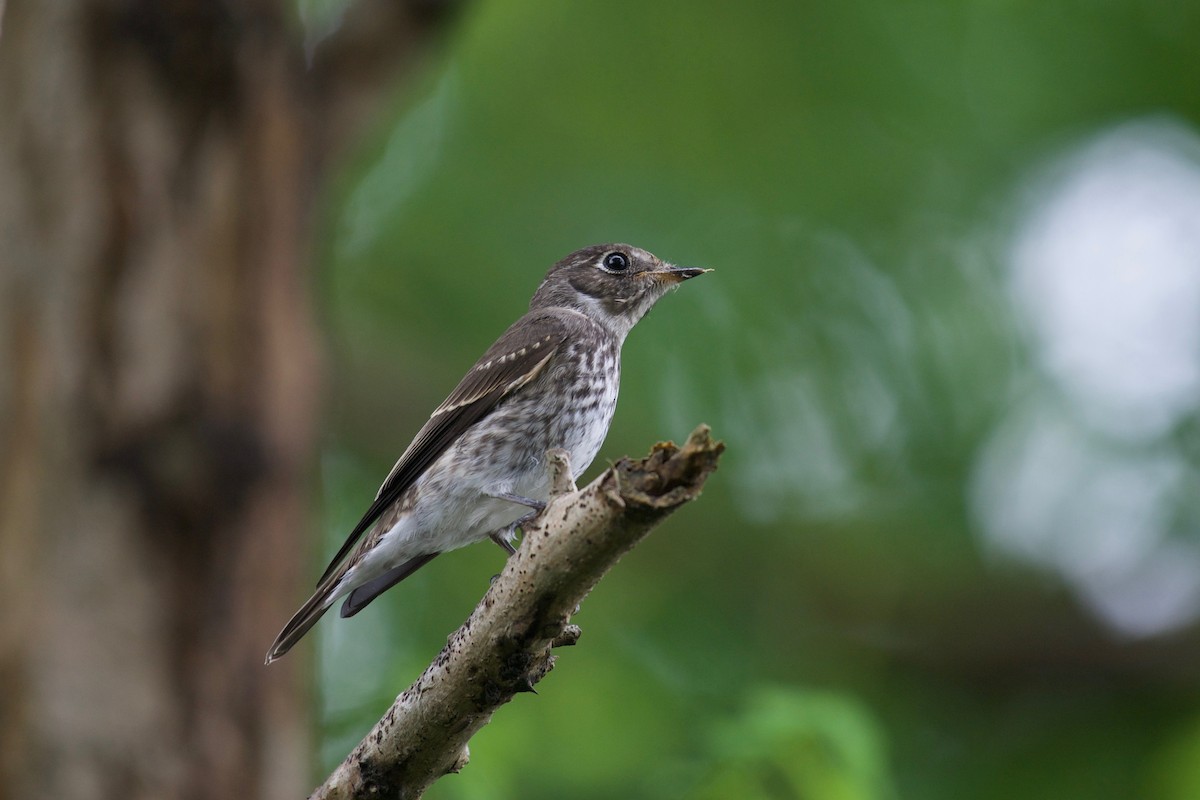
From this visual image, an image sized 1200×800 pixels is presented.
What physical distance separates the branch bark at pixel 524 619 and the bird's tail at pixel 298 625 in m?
1.10

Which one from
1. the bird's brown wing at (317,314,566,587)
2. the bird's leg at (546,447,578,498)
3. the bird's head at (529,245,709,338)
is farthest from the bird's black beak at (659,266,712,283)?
the bird's leg at (546,447,578,498)

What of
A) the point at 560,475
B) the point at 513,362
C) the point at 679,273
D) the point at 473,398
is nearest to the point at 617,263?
the point at 679,273

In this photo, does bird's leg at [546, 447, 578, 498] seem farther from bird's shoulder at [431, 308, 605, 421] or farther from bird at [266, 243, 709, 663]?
bird's shoulder at [431, 308, 605, 421]

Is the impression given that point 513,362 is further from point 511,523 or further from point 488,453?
point 511,523

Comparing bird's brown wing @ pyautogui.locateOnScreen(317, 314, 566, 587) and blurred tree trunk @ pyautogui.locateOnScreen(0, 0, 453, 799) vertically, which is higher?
bird's brown wing @ pyautogui.locateOnScreen(317, 314, 566, 587)

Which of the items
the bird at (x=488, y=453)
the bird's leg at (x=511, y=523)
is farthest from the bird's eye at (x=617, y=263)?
the bird's leg at (x=511, y=523)

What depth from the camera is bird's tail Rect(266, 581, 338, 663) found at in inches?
155

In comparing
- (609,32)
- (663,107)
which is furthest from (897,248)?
(609,32)

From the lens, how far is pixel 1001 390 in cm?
719

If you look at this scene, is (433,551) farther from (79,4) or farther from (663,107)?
(663,107)

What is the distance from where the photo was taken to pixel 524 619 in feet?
8.63

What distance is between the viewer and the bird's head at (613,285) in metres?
5.32

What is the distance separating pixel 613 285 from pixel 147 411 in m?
2.08

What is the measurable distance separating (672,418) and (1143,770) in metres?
2.87
